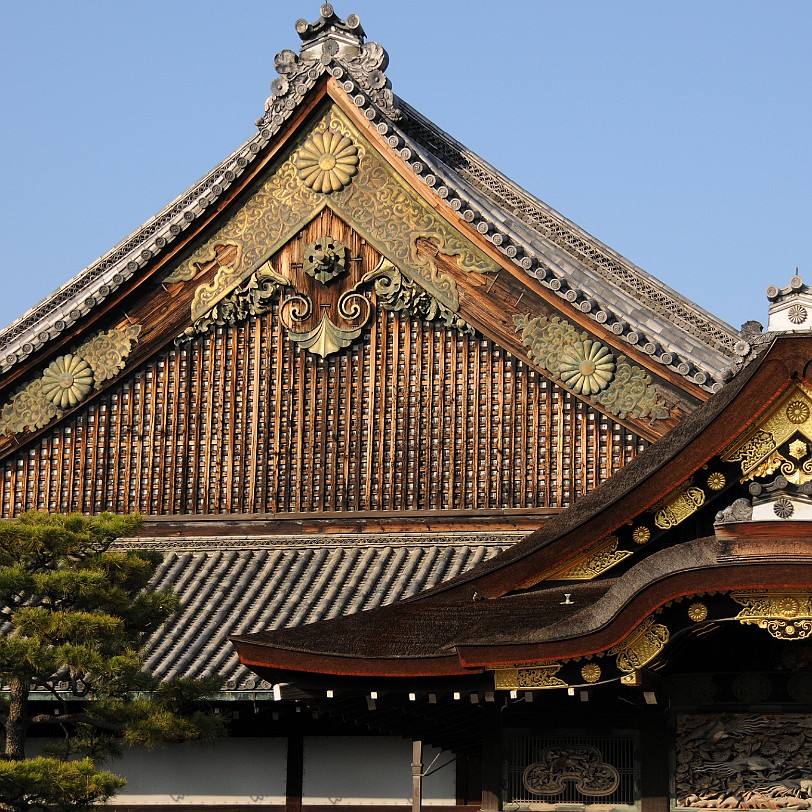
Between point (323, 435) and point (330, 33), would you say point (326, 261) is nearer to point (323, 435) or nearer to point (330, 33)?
point (323, 435)

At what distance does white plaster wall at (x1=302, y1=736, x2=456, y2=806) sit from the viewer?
15578 millimetres

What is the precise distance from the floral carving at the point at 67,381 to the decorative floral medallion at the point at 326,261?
2168 mm

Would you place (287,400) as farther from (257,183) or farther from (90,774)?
(90,774)

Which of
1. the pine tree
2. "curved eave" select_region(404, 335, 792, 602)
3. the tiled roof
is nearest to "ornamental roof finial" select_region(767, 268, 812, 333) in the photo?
"curved eave" select_region(404, 335, 792, 602)

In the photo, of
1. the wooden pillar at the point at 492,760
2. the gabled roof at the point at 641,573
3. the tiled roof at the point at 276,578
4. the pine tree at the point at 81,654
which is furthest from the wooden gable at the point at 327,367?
the wooden pillar at the point at 492,760

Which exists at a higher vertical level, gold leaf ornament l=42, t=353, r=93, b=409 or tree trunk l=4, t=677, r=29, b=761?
gold leaf ornament l=42, t=353, r=93, b=409

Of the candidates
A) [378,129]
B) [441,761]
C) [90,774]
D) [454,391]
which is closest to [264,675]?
[90,774]

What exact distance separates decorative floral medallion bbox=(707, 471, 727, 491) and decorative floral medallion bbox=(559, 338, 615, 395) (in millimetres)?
6136

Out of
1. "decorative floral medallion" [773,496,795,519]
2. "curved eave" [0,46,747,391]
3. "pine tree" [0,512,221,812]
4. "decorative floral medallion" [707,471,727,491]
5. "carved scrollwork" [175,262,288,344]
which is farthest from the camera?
"carved scrollwork" [175,262,288,344]

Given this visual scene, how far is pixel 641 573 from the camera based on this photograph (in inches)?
416

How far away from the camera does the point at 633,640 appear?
10.7 m

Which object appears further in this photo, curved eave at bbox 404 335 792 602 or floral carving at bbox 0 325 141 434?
floral carving at bbox 0 325 141 434

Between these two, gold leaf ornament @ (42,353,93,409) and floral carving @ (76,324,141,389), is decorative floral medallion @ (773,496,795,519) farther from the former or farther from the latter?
gold leaf ornament @ (42,353,93,409)

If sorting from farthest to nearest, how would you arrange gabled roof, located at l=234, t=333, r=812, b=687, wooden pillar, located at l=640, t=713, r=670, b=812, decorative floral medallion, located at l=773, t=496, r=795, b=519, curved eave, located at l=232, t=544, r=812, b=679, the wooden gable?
1. the wooden gable
2. wooden pillar, located at l=640, t=713, r=670, b=812
3. decorative floral medallion, located at l=773, t=496, r=795, b=519
4. gabled roof, located at l=234, t=333, r=812, b=687
5. curved eave, located at l=232, t=544, r=812, b=679
